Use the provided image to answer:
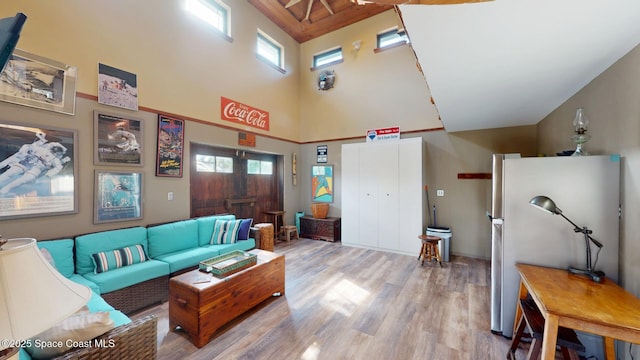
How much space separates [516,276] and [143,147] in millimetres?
4462

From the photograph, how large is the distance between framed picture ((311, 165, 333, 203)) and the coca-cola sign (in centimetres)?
162

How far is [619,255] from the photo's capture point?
180cm

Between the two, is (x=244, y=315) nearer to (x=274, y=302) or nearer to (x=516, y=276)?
(x=274, y=302)

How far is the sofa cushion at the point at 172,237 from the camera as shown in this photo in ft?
10.4

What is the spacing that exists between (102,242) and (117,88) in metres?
1.88

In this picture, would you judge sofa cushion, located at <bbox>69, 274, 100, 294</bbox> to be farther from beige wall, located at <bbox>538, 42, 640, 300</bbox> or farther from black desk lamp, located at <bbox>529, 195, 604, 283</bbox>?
beige wall, located at <bbox>538, 42, 640, 300</bbox>

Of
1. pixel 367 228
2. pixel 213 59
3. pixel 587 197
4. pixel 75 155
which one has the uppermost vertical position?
pixel 213 59

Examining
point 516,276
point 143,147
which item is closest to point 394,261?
point 516,276

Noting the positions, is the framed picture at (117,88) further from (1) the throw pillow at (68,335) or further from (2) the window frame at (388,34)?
(2) the window frame at (388,34)

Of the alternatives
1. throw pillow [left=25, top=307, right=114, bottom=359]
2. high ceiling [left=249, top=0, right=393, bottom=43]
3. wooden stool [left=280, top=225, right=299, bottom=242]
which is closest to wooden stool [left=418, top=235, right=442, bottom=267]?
wooden stool [left=280, top=225, right=299, bottom=242]

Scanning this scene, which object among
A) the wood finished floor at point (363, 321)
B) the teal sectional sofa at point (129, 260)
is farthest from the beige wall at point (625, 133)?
the teal sectional sofa at point (129, 260)

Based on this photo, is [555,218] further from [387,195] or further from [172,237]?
[172,237]

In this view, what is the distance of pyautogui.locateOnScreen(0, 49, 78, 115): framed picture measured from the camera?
7.80 ft

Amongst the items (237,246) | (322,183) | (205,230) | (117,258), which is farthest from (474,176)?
(117,258)
